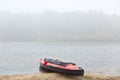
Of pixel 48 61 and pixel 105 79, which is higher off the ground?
pixel 48 61

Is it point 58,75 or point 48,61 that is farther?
point 48,61

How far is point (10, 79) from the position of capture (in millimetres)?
27078

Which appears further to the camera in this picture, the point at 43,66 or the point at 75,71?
the point at 43,66

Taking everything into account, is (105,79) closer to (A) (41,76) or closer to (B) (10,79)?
(A) (41,76)

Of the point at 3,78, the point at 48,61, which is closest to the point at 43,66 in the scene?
the point at 48,61

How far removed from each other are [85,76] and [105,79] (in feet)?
7.06

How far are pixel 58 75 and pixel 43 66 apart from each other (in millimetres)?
4978

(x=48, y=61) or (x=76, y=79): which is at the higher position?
(x=48, y=61)

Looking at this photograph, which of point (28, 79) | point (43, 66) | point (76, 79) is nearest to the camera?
point (28, 79)

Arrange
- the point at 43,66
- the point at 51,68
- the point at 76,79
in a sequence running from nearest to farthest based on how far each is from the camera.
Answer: the point at 76,79
the point at 51,68
the point at 43,66

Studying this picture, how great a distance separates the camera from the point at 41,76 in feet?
91.7

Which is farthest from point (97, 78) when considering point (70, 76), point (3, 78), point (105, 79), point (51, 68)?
point (3, 78)

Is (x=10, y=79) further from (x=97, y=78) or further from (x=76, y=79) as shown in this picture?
(x=97, y=78)

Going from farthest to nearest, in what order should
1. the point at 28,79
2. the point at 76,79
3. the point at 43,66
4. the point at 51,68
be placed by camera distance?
the point at 43,66, the point at 51,68, the point at 76,79, the point at 28,79
